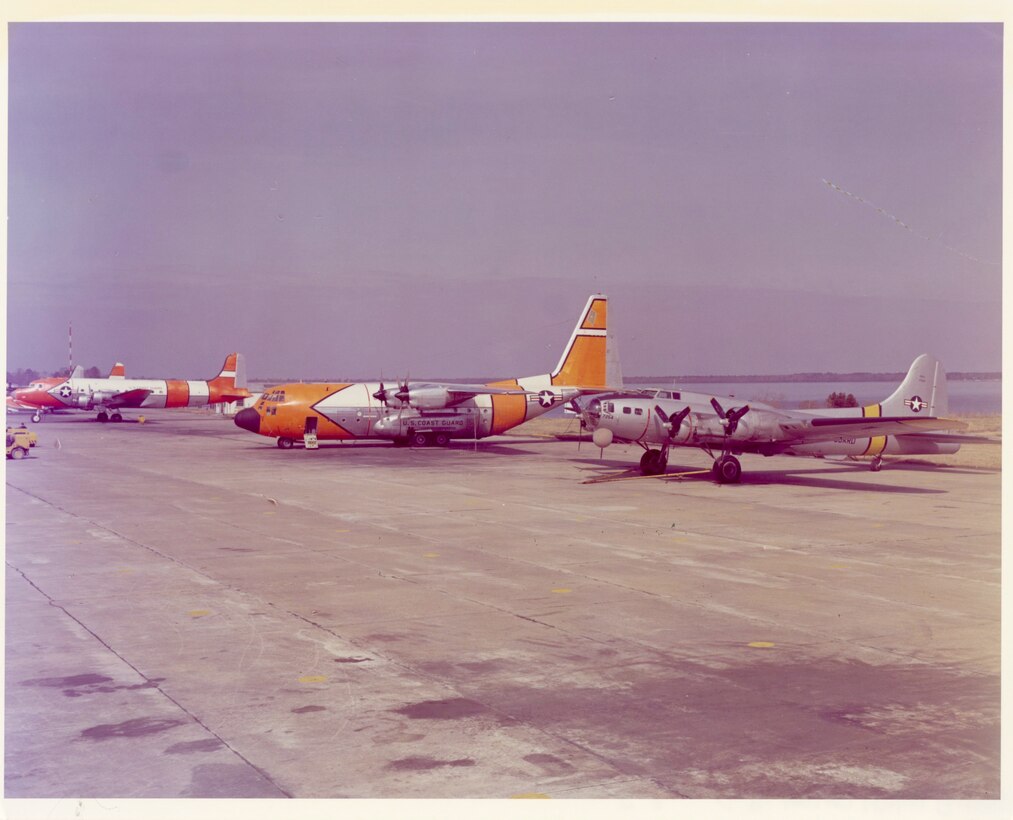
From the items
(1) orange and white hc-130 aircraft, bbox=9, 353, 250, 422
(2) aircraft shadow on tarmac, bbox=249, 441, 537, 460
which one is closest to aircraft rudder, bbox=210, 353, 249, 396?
(1) orange and white hc-130 aircraft, bbox=9, 353, 250, 422

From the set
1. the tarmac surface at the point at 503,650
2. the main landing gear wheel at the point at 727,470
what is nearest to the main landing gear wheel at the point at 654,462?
the main landing gear wheel at the point at 727,470

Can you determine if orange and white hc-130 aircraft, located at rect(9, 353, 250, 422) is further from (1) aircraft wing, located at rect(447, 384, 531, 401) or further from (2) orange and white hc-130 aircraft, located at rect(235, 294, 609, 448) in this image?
(1) aircraft wing, located at rect(447, 384, 531, 401)

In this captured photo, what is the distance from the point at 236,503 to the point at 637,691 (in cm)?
1735

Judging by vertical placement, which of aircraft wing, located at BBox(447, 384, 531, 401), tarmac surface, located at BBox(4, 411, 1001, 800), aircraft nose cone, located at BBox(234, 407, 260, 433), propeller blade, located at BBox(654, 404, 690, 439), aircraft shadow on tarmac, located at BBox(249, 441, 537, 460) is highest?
aircraft wing, located at BBox(447, 384, 531, 401)

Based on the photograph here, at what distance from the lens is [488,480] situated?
3116cm

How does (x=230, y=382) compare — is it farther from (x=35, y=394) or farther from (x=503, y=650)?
(x=503, y=650)

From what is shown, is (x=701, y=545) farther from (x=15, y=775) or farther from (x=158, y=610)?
(x=15, y=775)

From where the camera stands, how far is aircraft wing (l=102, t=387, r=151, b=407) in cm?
7750

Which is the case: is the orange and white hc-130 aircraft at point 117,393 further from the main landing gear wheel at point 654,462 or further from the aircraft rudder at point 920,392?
the aircraft rudder at point 920,392

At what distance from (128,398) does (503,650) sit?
238 feet

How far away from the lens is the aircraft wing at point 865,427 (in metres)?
27.9

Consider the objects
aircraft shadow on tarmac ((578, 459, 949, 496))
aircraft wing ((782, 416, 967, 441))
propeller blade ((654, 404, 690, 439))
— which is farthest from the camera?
propeller blade ((654, 404, 690, 439))

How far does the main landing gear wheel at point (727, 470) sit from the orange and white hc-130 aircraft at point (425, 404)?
13.6 m
